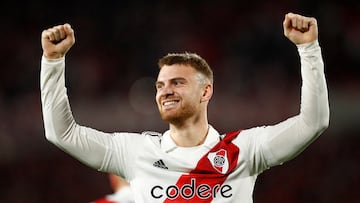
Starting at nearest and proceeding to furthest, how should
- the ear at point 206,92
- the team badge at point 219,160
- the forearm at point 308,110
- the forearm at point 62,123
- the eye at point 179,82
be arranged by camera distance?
1. the forearm at point 308,110
2. the forearm at point 62,123
3. the team badge at point 219,160
4. the eye at point 179,82
5. the ear at point 206,92

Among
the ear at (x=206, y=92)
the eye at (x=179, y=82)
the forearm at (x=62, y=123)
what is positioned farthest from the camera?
the ear at (x=206, y=92)

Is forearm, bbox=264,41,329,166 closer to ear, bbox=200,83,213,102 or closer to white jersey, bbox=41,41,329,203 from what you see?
white jersey, bbox=41,41,329,203

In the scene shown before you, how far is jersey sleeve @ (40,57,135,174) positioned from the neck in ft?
0.94

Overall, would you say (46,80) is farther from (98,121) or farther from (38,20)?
(38,20)

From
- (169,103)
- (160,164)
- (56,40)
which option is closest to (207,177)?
(160,164)

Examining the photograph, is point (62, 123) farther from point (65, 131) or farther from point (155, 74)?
point (155, 74)

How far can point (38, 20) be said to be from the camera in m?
11.9

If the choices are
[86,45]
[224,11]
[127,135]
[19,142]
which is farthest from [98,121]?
[127,135]

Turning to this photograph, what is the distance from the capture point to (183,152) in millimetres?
4113

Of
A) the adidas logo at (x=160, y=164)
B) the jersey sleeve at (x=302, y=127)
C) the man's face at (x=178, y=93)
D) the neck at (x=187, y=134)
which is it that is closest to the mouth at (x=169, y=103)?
the man's face at (x=178, y=93)

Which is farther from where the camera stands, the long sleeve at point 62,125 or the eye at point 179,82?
→ the eye at point 179,82

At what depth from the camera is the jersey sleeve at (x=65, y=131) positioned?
3941 millimetres

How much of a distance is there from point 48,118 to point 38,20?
812 cm

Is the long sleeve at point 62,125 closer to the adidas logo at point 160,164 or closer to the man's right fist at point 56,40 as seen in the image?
the man's right fist at point 56,40
